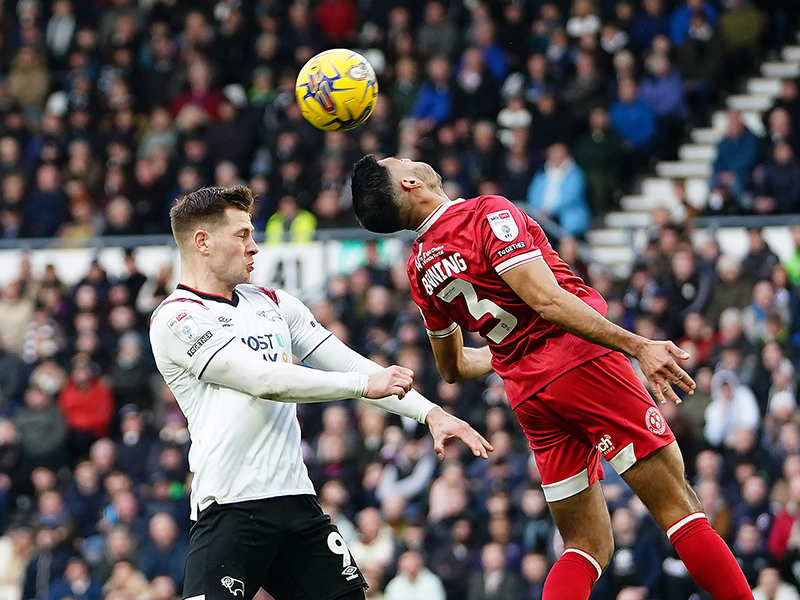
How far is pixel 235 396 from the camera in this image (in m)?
6.06

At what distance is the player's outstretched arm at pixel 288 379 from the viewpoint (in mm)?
5773

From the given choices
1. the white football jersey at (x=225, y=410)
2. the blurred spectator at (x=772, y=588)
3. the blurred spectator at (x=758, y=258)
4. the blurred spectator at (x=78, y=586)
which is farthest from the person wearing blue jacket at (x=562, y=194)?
the white football jersey at (x=225, y=410)

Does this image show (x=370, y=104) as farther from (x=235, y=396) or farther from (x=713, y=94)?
(x=713, y=94)

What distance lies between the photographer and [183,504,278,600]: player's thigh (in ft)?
19.3

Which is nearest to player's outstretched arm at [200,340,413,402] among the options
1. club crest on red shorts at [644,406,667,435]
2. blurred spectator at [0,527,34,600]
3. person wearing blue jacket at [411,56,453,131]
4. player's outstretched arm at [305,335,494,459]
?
player's outstretched arm at [305,335,494,459]

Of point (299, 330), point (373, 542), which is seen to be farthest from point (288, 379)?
point (373, 542)

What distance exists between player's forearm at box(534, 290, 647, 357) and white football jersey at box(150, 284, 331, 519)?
1.30 meters

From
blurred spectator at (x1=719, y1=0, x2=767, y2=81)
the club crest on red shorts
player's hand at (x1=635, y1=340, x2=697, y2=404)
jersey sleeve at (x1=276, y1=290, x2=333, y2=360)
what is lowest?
the club crest on red shorts

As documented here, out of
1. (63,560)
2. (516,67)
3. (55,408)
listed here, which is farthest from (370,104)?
(516,67)

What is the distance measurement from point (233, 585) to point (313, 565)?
395mm

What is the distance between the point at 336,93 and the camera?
748 cm

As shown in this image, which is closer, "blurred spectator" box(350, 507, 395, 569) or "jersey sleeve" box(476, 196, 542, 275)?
"jersey sleeve" box(476, 196, 542, 275)

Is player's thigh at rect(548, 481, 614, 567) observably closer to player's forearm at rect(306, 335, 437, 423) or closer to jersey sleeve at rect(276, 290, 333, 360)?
player's forearm at rect(306, 335, 437, 423)

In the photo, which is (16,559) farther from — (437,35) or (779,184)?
(779,184)
